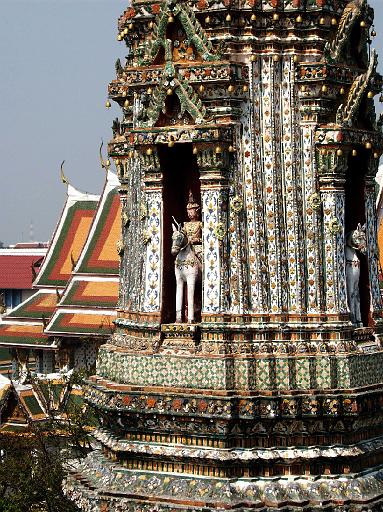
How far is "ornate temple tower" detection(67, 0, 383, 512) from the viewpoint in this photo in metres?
10.9

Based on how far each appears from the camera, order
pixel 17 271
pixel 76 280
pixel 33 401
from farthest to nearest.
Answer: pixel 17 271, pixel 76 280, pixel 33 401

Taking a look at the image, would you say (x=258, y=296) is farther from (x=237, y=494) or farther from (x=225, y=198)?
(x=237, y=494)

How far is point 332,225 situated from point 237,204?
833 mm

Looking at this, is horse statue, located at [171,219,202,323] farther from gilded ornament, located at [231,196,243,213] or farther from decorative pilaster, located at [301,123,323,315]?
decorative pilaster, located at [301,123,323,315]

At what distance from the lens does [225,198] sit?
11.3 meters

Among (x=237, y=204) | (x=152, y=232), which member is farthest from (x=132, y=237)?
(x=237, y=204)

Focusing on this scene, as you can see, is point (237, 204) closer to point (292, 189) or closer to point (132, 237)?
point (292, 189)

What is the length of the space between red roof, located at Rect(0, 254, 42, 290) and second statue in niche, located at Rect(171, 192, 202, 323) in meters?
42.1

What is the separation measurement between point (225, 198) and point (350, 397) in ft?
6.47

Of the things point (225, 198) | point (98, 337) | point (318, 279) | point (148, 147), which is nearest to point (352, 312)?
point (318, 279)

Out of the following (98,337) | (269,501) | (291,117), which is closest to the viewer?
(269,501)

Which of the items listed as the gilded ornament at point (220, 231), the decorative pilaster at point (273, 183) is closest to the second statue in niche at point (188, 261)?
the gilded ornament at point (220, 231)

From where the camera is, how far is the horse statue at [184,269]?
11.4 meters

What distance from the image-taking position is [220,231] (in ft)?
36.7
